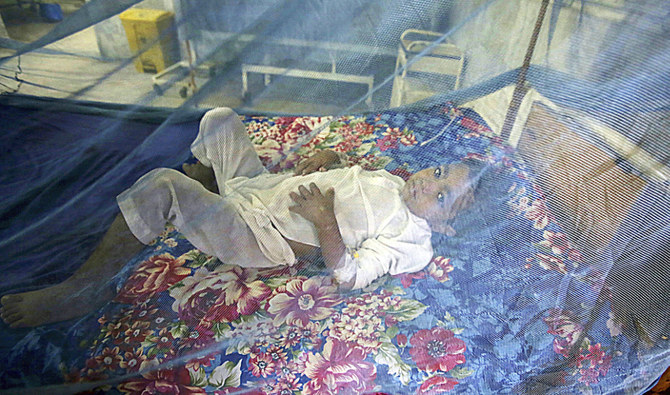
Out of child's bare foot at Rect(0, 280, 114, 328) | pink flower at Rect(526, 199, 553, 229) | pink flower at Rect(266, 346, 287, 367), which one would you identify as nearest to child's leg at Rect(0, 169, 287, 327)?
child's bare foot at Rect(0, 280, 114, 328)

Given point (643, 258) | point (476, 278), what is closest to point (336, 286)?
point (476, 278)

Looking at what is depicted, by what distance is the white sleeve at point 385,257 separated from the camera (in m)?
1.07

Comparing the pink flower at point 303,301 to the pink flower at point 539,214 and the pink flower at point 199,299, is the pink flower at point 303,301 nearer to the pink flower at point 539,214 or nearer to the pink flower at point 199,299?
the pink flower at point 199,299

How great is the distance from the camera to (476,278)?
1.05m

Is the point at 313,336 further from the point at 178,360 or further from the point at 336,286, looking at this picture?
the point at 178,360

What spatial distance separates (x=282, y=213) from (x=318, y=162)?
22 centimetres

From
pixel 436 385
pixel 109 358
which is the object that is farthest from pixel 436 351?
pixel 109 358

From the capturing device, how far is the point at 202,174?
1.17 meters

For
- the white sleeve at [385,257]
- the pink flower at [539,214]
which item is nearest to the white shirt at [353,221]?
the white sleeve at [385,257]

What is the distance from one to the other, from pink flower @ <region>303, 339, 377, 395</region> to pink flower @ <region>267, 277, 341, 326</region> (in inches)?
3.2

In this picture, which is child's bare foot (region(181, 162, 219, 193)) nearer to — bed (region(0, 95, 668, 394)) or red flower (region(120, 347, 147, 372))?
bed (region(0, 95, 668, 394))

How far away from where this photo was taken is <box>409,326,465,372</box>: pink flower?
3.42 ft

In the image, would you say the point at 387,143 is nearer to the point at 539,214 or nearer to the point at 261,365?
the point at 539,214

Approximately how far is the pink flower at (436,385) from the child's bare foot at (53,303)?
0.79 m
